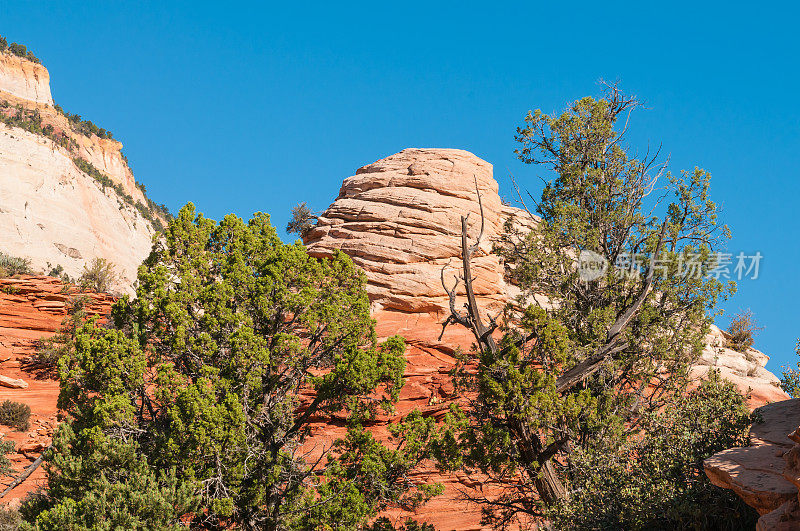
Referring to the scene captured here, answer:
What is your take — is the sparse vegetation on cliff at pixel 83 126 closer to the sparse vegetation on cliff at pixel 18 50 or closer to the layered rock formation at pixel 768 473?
the sparse vegetation on cliff at pixel 18 50

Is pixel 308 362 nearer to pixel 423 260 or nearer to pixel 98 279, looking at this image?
pixel 423 260

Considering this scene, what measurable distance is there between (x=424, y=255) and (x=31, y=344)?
16001 mm

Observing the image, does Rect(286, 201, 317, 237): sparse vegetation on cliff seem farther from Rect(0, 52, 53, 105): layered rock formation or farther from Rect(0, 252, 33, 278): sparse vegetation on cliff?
Rect(0, 52, 53, 105): layered rock formation

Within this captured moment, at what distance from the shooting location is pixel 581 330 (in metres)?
16.6

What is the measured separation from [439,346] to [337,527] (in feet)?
35.6

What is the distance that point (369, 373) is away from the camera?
16078 millimetres

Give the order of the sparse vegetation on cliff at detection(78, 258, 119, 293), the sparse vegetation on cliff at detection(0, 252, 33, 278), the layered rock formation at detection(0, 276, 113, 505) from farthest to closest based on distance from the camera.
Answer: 1. the sparse vegetation on cliff at detection(78, 258, 119, 293)
2. the sparse vegetation on cliff at detection(0, 252, 33, 278)
3. the layered rock formation at detection(0, 276, 113, 505)

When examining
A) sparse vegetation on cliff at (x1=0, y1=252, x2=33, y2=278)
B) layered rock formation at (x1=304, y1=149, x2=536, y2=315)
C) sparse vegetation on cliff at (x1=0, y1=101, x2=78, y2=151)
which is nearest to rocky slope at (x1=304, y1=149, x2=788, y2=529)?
layered rock formation at (x1=304, y1=149, x2=536, y2=315)

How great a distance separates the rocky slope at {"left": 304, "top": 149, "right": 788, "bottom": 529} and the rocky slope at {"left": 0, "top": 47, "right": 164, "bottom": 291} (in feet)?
66.1

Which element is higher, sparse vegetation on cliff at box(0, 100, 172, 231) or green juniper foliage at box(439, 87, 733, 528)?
sparse vegetation on cliff at box(0, 100, 172, 231)

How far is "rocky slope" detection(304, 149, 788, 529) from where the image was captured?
23.7 metres

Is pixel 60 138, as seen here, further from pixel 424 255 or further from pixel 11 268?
pixel 424 255

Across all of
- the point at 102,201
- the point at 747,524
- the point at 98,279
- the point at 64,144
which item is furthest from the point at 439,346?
the point at 64,144

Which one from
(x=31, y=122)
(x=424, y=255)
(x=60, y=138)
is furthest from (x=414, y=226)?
(x=60, y=138)
